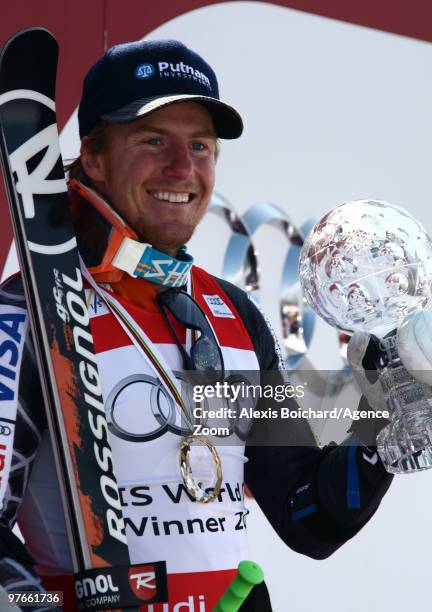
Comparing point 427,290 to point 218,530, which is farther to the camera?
point 218,530

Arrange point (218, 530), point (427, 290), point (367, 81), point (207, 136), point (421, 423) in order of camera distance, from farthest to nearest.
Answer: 1. point (367, 81)
2. point (207, 136)
3. point (218, 530)
4. point (427, 290)
5. point (421, 423)

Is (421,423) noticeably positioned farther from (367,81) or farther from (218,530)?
(367,81)

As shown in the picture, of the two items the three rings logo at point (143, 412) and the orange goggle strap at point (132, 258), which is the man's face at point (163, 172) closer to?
the orange goggle strap at point (132, 258)

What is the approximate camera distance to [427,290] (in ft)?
5.53

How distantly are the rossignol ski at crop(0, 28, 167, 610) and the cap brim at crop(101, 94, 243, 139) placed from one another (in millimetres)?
126

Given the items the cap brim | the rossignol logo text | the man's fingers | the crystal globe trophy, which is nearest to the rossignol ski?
the rossignol logo text

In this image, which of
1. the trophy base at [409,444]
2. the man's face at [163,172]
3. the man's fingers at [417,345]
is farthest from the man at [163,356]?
the man's fingers at [417,345]

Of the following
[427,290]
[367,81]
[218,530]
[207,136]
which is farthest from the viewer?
[367,81]

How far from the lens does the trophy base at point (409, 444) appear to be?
1574mm

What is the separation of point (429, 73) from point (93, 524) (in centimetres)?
241

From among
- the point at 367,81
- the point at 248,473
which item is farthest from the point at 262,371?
the point at 367,81

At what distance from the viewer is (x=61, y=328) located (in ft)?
5.85

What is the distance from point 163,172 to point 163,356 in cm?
29

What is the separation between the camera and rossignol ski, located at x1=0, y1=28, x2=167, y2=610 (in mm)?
1714
